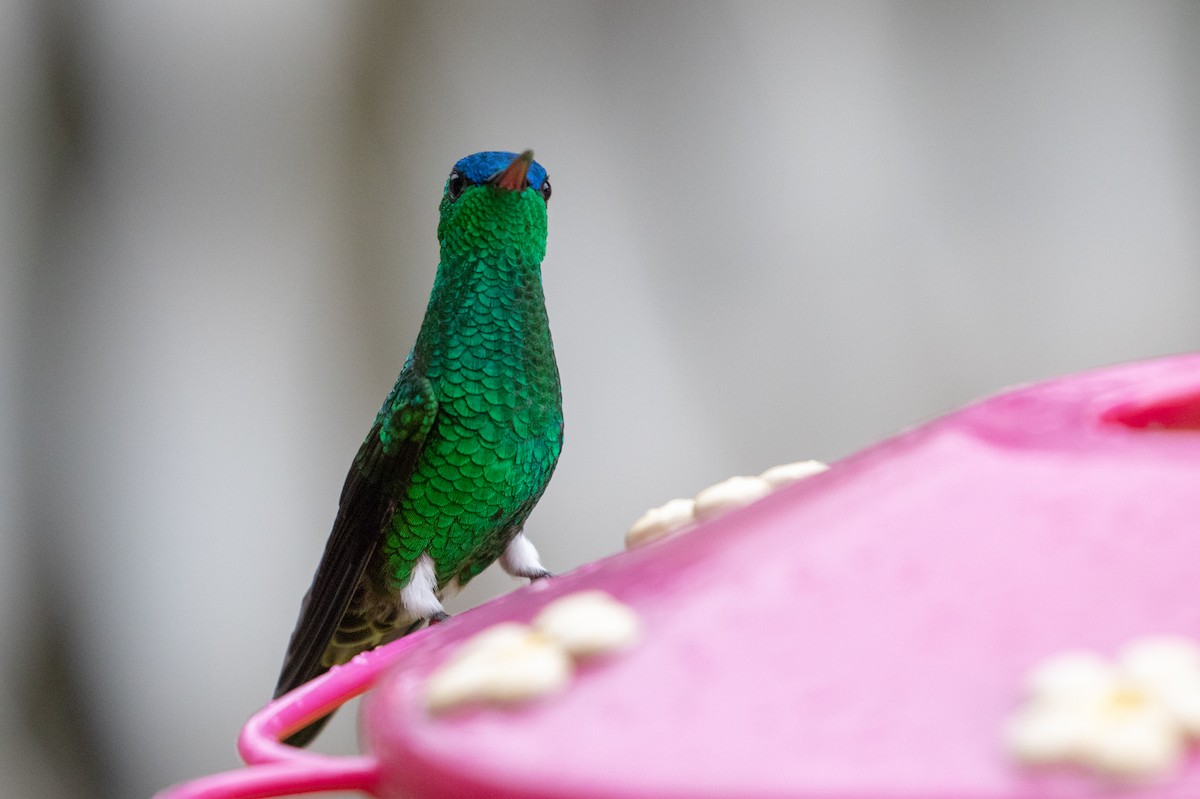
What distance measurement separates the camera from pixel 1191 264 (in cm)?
202

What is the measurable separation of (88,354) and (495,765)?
1641mm

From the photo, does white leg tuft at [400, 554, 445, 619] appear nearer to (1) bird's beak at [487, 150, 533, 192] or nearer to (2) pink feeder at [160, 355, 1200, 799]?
(1) bird's beak at [487, 150, 533, 192]

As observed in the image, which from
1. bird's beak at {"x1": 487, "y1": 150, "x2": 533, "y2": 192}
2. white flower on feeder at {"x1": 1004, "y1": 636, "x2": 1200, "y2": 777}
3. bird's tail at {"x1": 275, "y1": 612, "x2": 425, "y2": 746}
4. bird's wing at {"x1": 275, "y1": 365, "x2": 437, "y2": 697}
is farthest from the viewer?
bird's tail at {"x1": 275, "y1": 612, "x2": 425, "y2": 746}

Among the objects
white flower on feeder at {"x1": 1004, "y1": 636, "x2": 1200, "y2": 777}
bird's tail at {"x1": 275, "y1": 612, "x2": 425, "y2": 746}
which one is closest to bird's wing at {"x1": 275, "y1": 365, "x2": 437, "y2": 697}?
bird's tail at {"x1": 275, "y1": 612, "x2": 425, "y2": 746}

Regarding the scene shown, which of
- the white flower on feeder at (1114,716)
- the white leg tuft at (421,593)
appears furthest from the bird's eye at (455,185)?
the white flower on feeder at (1114,716)

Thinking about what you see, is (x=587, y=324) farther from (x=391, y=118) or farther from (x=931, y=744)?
(x=931, y=744)

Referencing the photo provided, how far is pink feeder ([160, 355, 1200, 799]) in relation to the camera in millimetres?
369

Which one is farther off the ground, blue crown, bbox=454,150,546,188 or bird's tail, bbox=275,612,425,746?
blue crown, bbox=454,150,546,188

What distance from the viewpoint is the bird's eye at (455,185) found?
4.48ft

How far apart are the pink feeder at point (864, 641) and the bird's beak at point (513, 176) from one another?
0.69 m

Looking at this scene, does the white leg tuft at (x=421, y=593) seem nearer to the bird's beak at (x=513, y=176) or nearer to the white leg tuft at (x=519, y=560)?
the white leg tuft at (x=519, y=560)

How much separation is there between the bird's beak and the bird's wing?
22cm

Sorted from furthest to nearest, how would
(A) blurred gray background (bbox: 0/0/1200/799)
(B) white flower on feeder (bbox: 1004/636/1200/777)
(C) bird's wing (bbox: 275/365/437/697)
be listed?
(A) blurred gray background (bbox: 0/0/1200/799) → (C) bird's wing (bbox: 275/365/437/697) → (B) white flower on feeder (bbox: 1004/636/1200/777)

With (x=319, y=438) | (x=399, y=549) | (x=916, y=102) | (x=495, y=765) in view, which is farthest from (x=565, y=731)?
(x=916, y=102)
